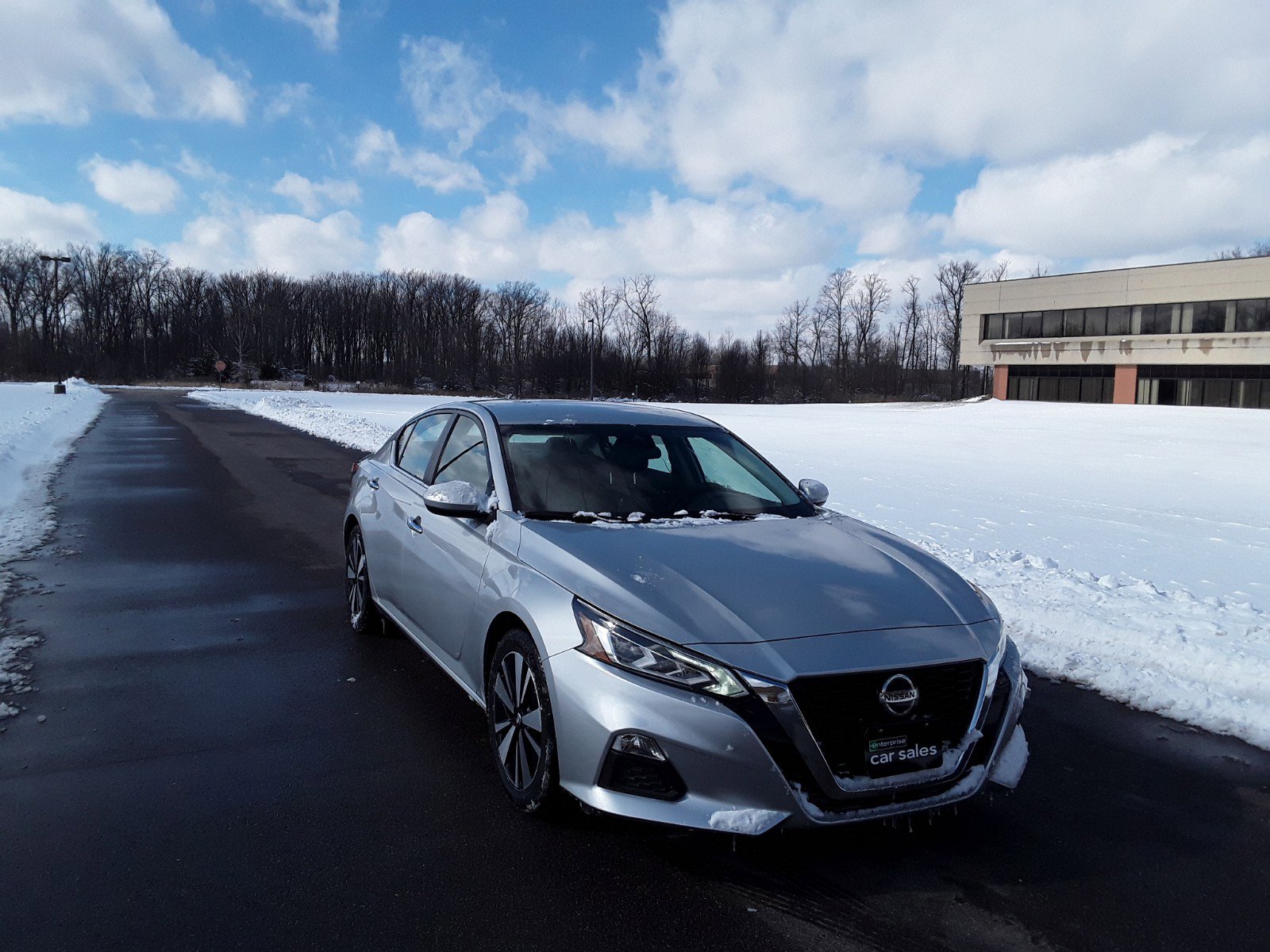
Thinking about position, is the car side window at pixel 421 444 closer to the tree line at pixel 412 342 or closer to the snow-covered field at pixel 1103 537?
the snow-covered field at pixel 1103 537

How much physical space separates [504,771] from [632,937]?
100 cm

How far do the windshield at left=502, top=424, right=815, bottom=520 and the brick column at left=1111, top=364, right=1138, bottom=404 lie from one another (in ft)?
200

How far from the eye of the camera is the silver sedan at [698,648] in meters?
2.80

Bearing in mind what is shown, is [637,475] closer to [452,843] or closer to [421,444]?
[421,444]

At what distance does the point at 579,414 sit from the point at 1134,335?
6228 cm

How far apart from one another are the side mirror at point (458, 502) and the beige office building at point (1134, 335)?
61104 mm

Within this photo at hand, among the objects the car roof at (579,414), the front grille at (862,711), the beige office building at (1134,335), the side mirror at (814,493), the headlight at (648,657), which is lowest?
the front grille at (862,711)

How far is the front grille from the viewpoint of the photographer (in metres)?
2.81

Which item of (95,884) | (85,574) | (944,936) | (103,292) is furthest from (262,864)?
(103,292)

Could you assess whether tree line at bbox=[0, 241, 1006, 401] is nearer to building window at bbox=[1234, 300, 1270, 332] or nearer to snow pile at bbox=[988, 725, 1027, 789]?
building window at bbox=[1234, 300, 1270, 332]

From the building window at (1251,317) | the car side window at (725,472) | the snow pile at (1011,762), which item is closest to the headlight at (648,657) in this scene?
the snow pile at (1011,762)

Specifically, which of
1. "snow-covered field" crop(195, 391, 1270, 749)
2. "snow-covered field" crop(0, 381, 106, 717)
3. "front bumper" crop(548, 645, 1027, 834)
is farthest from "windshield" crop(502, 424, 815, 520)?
"snow-covered field" crop(0, 381, 106, 717)

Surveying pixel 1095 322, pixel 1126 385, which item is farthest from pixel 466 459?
pixel 1095 322

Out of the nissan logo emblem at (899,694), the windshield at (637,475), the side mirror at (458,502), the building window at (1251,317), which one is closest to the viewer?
the nissan logo emblem at (899,694)
